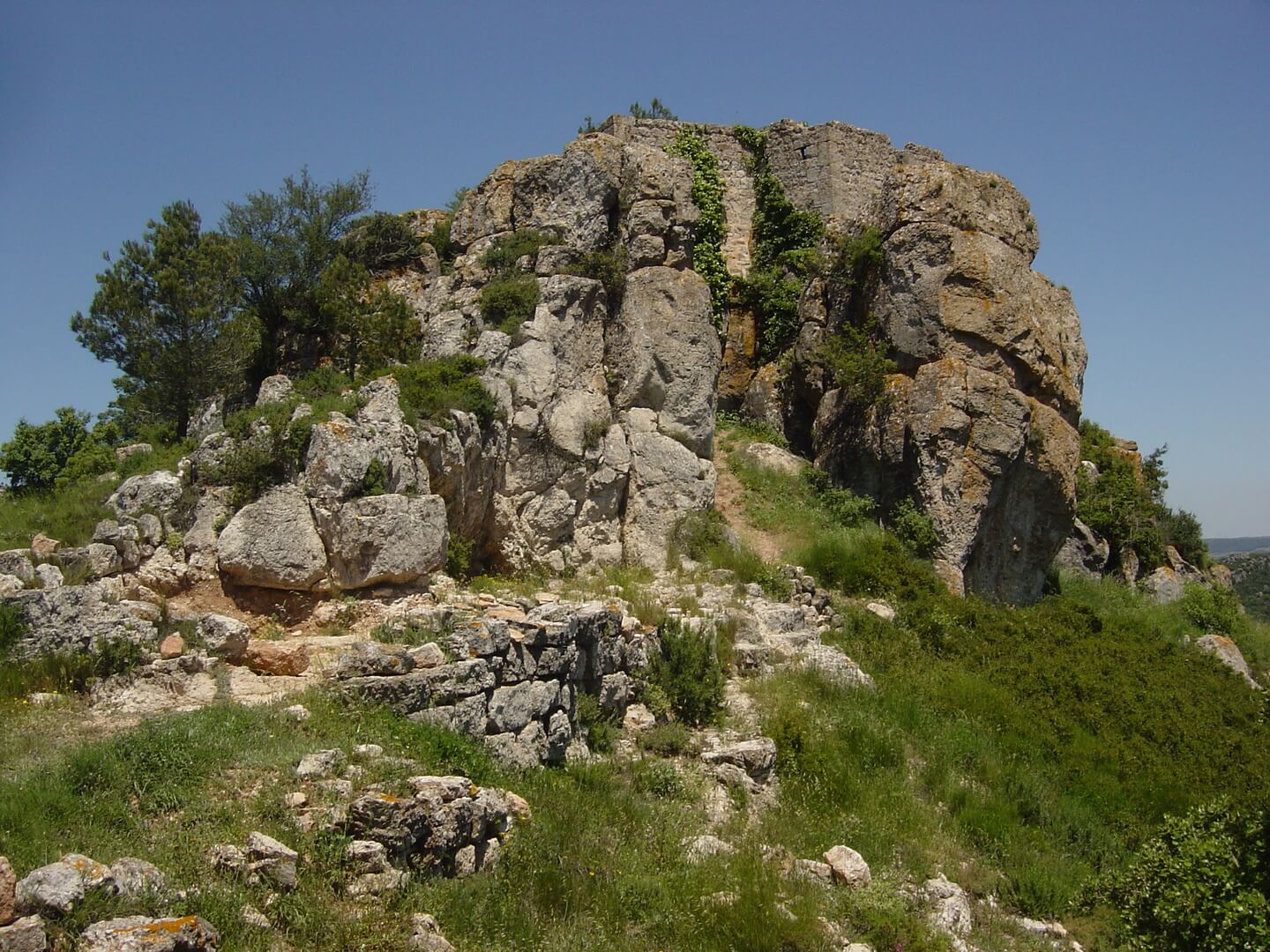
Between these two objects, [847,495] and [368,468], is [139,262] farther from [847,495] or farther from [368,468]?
[847,495]

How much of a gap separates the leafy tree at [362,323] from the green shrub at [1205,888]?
12847 mm

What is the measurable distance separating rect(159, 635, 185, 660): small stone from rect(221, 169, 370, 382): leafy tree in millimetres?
8249

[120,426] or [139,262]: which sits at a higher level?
[139,262]

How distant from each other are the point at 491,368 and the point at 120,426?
773 centimetres

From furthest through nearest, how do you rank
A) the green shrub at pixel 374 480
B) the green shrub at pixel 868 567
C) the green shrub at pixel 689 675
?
the green shrub at pixel 868 567 → the green shrub at pixel 374 480 → the green shrub at pixel 689 675

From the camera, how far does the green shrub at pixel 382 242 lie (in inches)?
775

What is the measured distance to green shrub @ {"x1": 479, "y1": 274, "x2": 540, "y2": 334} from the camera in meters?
17.4

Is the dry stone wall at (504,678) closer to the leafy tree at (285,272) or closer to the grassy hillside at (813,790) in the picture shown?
the grassy hillside at (813,790)

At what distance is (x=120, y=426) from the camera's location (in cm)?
1875

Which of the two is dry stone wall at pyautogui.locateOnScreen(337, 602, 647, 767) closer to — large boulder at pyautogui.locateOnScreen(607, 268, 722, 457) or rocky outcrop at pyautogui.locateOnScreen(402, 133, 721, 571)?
rocky outcrop at pyautogui.locateOnScreen(402, 133, 721, 571)

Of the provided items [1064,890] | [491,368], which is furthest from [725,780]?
[491,368]

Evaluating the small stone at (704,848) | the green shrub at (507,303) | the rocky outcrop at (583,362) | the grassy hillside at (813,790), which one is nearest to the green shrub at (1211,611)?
the grassy hillside at (813,790)

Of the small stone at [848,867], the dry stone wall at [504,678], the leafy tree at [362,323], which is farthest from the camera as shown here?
the leafy tree at [362,323]

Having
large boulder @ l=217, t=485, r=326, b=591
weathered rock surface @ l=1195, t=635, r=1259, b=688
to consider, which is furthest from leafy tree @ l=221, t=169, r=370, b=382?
weathered rock surface @ l=1195, t=635, r=1259, b=688
